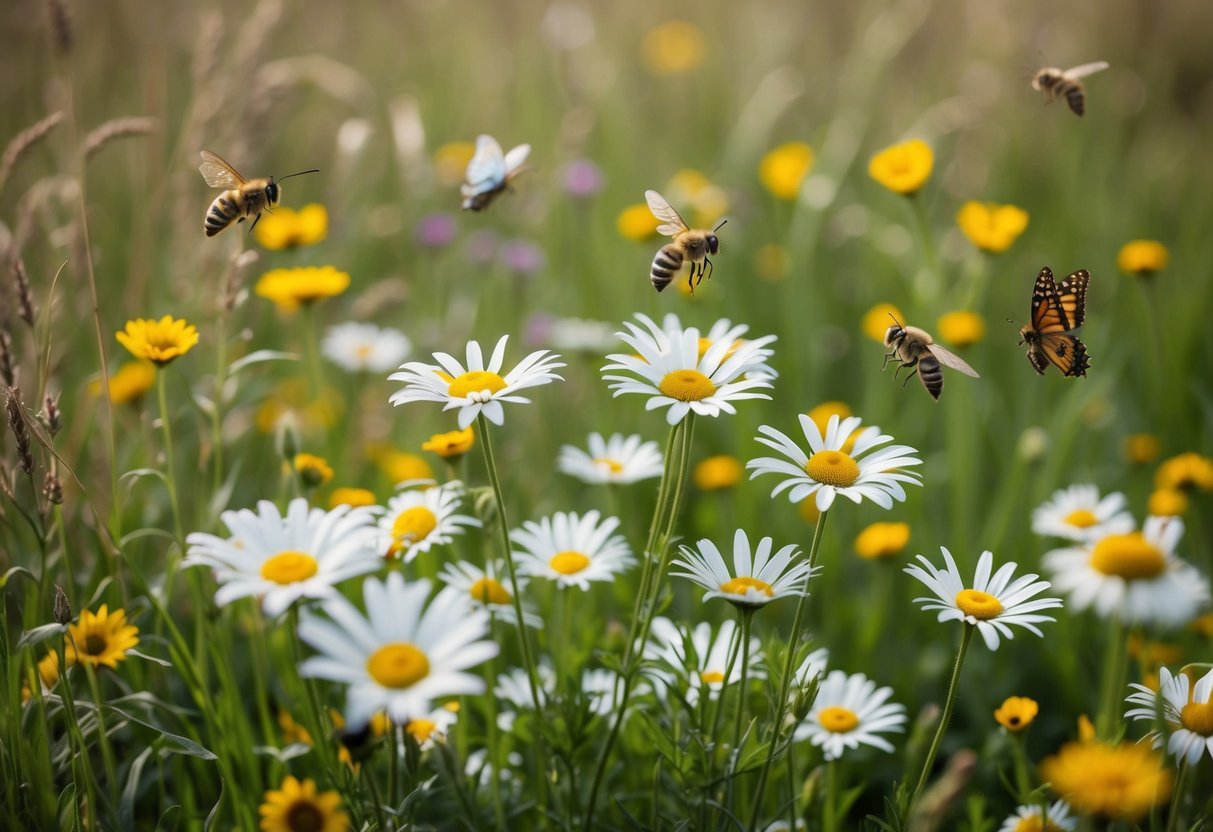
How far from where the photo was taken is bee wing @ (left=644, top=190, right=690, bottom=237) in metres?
1.95

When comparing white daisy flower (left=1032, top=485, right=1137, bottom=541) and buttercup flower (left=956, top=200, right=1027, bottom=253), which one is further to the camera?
buttercup flower (left=956, top=200, right=1027, bottom=253)

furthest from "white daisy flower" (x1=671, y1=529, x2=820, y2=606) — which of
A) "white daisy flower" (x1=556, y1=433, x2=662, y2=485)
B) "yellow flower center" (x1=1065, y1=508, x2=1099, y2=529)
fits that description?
"yellow flower center" (x1=1065, y1=508, x2=1099, y2=529)

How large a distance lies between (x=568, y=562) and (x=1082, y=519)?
1134mm

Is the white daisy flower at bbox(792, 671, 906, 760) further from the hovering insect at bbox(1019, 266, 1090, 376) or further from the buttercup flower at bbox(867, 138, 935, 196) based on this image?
the buttercup flower at bbox(867, 138, 935, 196)

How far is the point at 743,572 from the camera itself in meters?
1.56

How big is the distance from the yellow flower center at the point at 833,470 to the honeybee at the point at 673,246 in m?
0.51

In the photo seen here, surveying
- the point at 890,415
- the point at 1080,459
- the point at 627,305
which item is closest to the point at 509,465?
the point at 627,305

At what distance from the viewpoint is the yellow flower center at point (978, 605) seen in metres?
1.45

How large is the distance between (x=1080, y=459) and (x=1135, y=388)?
604mm

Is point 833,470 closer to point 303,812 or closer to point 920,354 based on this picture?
point 920,354

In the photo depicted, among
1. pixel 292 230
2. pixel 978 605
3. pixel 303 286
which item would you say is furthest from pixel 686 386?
pixel 292 230

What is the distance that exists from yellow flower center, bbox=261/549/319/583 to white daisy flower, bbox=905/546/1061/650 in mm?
807

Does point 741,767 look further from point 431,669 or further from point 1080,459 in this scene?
point 1080,459

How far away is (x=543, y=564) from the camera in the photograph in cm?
178
